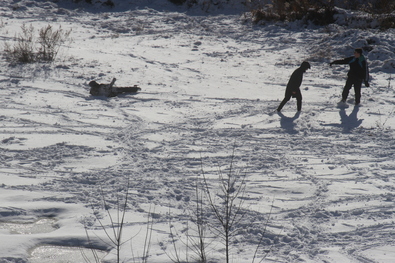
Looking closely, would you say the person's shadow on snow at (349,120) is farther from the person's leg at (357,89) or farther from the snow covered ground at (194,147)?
the person's leg at (357,89)

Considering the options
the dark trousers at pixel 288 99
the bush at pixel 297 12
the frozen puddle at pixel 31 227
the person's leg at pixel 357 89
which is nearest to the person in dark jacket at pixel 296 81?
the dark trousers at pixel 288 99

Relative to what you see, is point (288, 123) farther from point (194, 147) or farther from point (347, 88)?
point (194, 147)

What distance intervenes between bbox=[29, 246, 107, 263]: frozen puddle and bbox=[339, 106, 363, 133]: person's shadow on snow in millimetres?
6385

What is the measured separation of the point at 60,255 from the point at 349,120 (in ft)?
24.3

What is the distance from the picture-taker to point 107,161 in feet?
24.2

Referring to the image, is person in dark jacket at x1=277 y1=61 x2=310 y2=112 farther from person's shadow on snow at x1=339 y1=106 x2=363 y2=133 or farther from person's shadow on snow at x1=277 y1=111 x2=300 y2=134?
person's shadow on snow at x1=339 y1=106 x2=363 y2=133

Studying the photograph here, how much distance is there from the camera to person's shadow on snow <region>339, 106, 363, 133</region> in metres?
9.38

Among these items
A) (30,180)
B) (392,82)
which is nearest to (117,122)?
(30,180)

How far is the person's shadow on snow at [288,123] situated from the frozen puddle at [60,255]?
5609 millimetres

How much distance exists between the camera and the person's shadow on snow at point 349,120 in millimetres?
9375

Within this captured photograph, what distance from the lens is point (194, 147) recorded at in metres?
8.27

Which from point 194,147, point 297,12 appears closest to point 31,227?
point 194,147

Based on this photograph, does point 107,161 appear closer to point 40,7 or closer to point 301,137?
point 301,137

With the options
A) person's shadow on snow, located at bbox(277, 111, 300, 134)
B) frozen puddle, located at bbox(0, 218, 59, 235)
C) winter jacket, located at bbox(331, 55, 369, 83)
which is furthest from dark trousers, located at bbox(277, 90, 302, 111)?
frozen puddle, located at bbox(0, 218, 59, 235)
